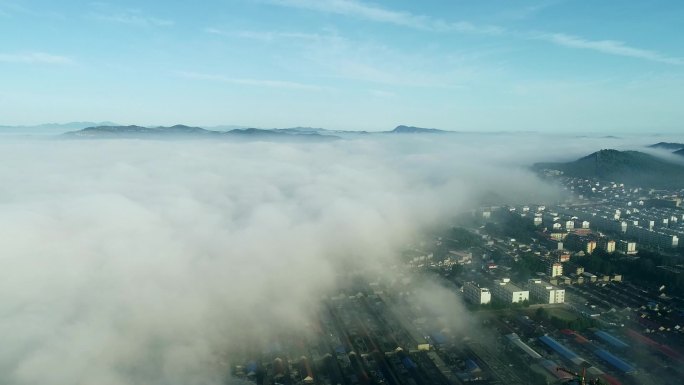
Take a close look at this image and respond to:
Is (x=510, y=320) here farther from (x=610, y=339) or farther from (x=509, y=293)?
(x=610, y=339)

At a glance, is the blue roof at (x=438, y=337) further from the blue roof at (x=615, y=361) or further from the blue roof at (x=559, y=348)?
the blue roof at (x=615, y=361)

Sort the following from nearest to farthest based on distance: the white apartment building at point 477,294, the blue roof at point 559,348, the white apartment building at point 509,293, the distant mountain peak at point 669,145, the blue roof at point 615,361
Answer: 1. the blue roof at point 615,361
2. the blue roof at point 559,348
3. the white apartment building at point 477,294
4. the white apartment building at point 509,293
5. the distant mountain peak at point 669,145

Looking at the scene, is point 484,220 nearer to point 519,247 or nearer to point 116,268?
point 519,247

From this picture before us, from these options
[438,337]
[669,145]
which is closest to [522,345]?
[438,337]

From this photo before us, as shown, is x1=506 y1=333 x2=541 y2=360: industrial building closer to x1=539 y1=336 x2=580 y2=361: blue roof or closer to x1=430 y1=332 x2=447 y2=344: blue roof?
x1=539 y1=336 x2=580 y2=361: blue roof

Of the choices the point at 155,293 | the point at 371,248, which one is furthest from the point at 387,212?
the point at 155,293

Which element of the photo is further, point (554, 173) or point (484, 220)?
point (554, 173)

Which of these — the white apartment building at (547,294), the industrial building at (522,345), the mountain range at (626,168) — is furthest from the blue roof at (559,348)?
the mountain range at (626,168)
